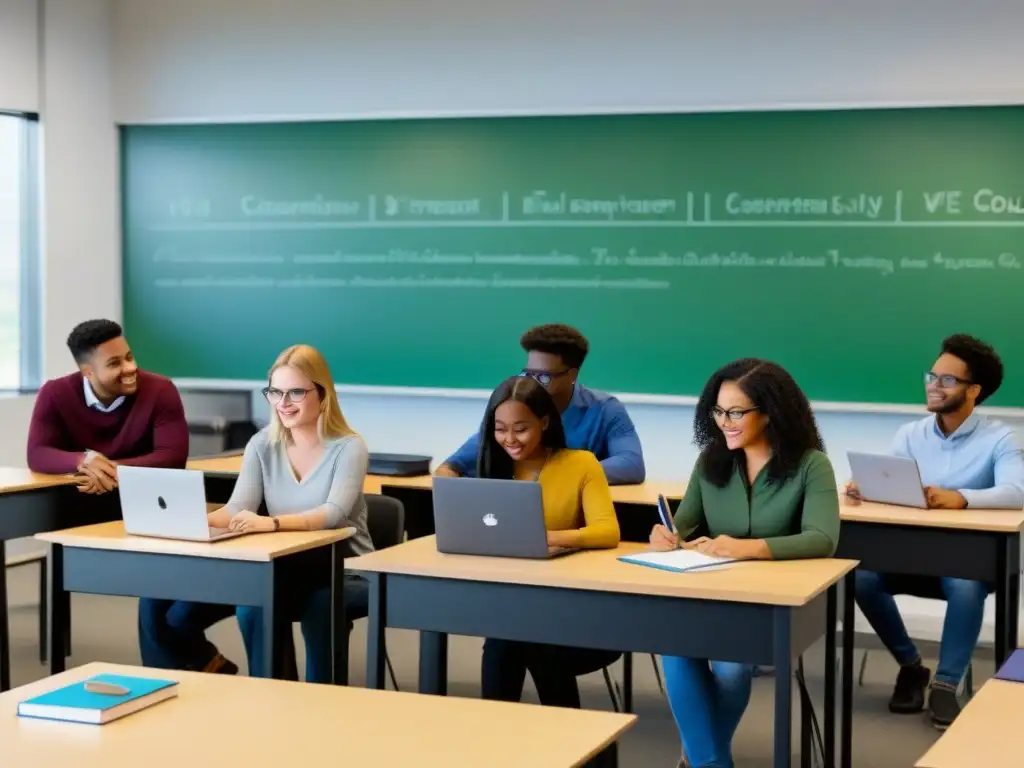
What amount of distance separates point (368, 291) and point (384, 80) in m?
1.01

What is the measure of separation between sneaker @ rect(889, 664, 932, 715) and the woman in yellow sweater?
1512 mm

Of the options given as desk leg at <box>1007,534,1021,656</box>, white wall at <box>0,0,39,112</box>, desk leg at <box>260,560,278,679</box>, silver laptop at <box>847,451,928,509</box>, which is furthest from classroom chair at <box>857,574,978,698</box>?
white wall at <box>0,0,39,112</box>

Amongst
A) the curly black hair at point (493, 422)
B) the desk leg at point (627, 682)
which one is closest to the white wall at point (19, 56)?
the curly black hair at point (493, 422)

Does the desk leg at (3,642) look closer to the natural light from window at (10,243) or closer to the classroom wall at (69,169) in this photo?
the classroom wall at (69,169)

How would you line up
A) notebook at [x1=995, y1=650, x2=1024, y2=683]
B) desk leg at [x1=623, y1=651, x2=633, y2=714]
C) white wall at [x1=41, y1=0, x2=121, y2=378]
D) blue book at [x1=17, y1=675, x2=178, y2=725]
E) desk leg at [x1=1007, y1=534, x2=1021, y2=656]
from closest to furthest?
blue book at [x1=17, y1=675, x2=178, y2=725] → notebook at [x1=995, y1=650, x2=1024, y2=683] → desk leg at [x1=1007, y1=534, x2=1021, y2=656] → desk leg at [x1=623, y1=651, x2=633, y2=714] → white wall at [x1=41, y1=0, x2=121, y2=378]

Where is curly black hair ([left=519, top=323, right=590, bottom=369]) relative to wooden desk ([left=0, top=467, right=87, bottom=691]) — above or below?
above

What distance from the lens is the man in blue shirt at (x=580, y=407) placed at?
16.0 feet

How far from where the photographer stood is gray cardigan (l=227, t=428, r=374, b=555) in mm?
4098

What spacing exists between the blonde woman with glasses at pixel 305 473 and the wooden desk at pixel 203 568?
0.39 ft

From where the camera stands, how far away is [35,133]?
275 inches

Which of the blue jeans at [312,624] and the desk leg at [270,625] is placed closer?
the desk leg at [270,625]

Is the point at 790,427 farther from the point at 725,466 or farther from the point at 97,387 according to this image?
the point at 97,387

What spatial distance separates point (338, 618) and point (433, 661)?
520 mm

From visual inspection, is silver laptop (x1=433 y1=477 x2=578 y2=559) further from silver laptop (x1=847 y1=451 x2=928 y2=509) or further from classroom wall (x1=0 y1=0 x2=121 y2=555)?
classroom wall (x1=0 y1=0 x2=121 y2=555)
